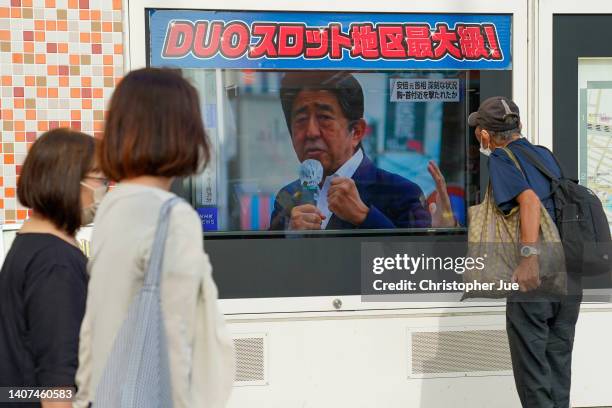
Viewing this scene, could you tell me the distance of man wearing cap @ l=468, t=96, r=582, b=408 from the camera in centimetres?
371

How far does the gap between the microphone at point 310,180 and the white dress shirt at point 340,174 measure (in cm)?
3

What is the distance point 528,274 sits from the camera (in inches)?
146

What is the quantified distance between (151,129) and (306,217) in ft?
9.31

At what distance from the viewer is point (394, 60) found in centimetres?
462

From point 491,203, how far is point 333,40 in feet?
4.56

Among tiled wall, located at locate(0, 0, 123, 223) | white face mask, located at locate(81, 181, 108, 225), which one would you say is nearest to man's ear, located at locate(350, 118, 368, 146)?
tiled wall, located at locate(0, 0, 123, 223)

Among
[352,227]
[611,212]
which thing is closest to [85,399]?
[352,227]

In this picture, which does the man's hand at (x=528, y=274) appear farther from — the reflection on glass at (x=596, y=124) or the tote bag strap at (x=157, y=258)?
the tote bag strap at (x=157, y=258)

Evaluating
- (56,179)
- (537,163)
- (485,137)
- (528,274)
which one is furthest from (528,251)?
(56,179)

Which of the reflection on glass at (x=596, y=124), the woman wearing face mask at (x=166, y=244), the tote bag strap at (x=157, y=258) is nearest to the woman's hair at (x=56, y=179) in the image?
the woman wearing face mask at (x=166, y=244)

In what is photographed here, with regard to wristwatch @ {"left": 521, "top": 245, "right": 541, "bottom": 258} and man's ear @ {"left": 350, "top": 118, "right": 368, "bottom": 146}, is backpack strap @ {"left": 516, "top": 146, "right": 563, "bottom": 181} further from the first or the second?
man's ear @ {"left": 350, "top": 118, "right": 368, "bottom": 146}

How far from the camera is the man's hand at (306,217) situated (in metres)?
4.67

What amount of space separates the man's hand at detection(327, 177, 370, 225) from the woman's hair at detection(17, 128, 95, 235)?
2.52m

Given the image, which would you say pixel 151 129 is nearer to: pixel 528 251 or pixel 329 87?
pixel 528 251
